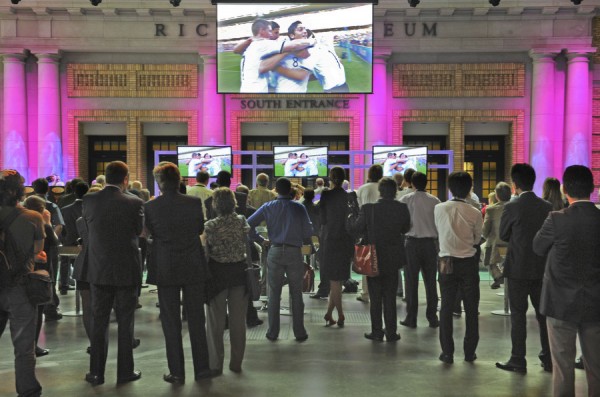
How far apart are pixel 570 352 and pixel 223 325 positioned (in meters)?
3.06

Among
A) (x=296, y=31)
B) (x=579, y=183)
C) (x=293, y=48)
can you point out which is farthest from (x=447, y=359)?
(x=296, y=31)

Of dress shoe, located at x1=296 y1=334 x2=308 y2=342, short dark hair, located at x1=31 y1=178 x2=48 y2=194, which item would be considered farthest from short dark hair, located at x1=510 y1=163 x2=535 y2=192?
short dark hair, located at x1=31 y1=178 x2=48 y2=194

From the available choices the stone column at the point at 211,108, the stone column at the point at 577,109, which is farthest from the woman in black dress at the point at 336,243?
the stone column at the point at 577,109

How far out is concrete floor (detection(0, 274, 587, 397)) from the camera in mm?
5742

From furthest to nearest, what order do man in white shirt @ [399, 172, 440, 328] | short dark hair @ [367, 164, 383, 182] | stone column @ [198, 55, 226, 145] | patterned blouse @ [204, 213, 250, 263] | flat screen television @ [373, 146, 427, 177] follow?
stone column @ [198, 55, 226, 145] < flat screen television @ [373, 146, 427, 177] < short dark hair @ [367, 164, 383, 182] < man in white shirt @ [399, 172, 440, 328] < patterned blouse @ [204, 213, 250, 263]

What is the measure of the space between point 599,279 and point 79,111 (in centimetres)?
1641

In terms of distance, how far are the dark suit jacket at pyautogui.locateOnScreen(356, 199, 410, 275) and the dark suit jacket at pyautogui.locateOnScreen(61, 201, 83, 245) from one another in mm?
3821

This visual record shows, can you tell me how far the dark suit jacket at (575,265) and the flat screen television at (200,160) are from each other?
36.4 feet

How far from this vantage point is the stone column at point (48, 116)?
59.7ft

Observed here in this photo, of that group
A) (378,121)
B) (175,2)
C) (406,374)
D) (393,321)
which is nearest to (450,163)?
(378,121)

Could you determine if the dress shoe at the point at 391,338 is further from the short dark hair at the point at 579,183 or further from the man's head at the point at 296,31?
the man's head at the point at 296,31

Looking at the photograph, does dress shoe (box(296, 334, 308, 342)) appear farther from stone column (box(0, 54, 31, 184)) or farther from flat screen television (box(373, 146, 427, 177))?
stone column (box(0, 54, 31, 184))

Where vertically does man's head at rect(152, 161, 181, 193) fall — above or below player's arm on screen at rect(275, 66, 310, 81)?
below

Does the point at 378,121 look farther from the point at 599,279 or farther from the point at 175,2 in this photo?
the point at 599,279
